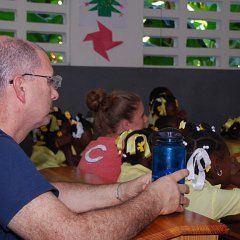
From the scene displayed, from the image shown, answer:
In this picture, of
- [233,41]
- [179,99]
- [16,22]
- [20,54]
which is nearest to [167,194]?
[20,54]

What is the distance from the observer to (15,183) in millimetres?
1289

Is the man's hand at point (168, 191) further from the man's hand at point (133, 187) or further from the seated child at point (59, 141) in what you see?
the seated child at point (59, 141)

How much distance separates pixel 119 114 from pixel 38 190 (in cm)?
203

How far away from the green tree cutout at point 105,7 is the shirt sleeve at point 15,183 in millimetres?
3637

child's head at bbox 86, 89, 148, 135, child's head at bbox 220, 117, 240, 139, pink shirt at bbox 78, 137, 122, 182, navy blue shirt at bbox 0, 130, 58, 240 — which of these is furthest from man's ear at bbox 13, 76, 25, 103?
child's head at bbox 220, 117, 240, 139

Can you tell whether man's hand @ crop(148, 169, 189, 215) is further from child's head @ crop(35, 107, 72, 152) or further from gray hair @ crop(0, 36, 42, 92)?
child's head @ crop(35, 107, 72, 152)

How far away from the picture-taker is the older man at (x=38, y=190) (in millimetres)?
1282

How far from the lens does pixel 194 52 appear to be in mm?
5359

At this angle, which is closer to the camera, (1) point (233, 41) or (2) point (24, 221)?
(2) point (24, 221)

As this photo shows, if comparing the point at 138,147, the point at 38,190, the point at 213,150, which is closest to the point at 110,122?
the point at 138,147

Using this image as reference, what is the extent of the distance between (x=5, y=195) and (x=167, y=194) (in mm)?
506

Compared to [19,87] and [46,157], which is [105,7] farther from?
[19,87]

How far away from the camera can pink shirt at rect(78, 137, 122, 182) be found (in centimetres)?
289

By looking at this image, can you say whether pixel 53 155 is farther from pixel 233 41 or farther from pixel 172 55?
pixel 233 41
